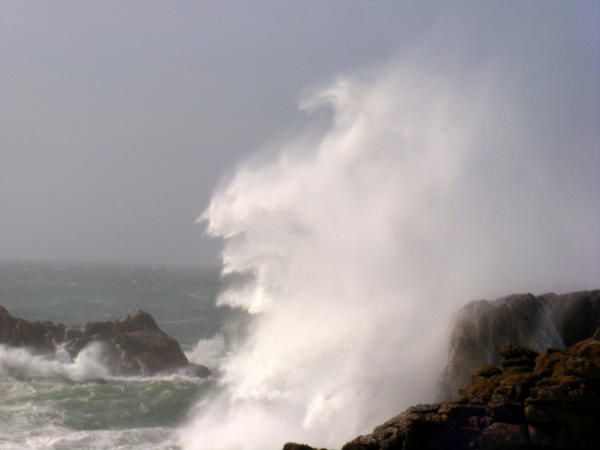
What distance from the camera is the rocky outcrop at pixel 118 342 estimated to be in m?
32.0

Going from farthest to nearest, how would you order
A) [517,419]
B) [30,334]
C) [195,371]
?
1. [30,334]
2. [195,371]
3. [517,419]

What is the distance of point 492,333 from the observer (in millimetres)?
15586

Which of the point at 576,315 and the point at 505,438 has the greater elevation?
the point at 576,315

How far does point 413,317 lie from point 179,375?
15.1 m

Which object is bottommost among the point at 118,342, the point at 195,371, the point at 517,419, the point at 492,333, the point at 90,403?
the point at 90,403

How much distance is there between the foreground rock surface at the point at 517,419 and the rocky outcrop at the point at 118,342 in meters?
22.1

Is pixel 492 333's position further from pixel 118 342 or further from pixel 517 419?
pixel 118 342

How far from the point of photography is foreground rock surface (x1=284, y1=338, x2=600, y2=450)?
10.1 m

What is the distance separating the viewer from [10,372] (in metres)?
29.9

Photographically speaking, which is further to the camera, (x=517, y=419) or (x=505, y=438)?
(x=517, y=419)

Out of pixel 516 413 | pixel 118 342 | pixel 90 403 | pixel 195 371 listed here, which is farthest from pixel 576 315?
pixel 118 342

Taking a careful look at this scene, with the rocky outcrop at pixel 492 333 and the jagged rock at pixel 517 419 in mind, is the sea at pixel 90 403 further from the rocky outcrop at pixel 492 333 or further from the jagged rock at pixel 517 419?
the jagged rock at pixel 517 419

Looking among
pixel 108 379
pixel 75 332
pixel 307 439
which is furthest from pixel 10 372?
pixel 307 439

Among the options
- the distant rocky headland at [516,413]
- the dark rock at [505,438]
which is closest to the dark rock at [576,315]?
the distant rocky headland at [516,413]
